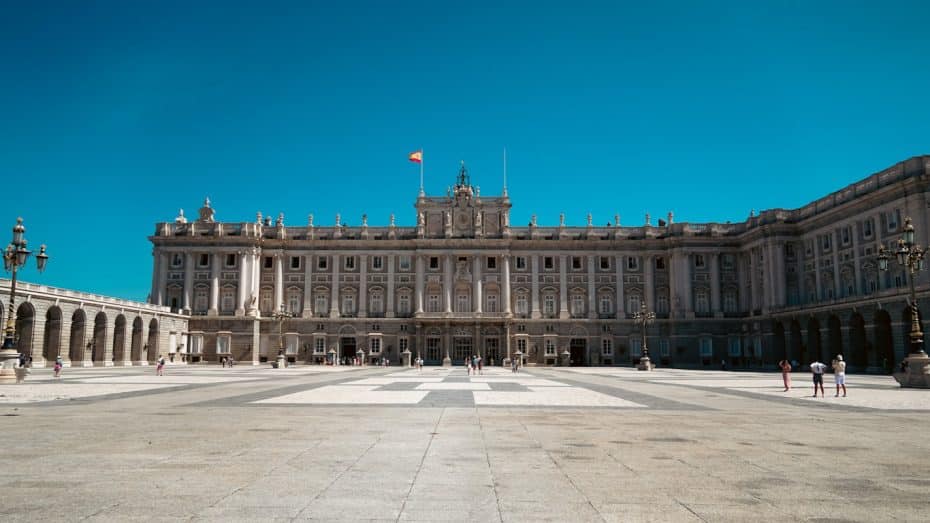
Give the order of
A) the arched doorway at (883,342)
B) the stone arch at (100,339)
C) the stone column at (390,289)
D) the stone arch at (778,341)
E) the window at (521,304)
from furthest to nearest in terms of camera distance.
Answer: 1. the window at (521,304)
2. the stone column at (390,289)
3. the stone arch at (778,341)
4. the stone arch at (100,339)
5. the arched doorway at (883,342)

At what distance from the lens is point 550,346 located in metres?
84.1

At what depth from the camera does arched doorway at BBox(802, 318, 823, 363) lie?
211ft

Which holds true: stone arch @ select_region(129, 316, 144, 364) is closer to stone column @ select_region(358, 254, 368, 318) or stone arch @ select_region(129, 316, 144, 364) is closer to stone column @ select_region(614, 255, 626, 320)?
stone column @ select_region(358, 254, 368, 318)

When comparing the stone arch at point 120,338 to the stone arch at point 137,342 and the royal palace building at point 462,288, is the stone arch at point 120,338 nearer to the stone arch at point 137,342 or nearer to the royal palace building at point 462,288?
the stone arch at point 137,342

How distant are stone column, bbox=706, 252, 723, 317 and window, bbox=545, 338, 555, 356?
1934 cm

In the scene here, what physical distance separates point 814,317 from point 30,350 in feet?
223

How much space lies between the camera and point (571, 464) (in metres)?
10.7

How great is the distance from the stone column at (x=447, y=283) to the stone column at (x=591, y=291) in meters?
17.3

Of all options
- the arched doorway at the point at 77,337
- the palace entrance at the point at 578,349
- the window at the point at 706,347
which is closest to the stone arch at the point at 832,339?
the window at the point at 706,347

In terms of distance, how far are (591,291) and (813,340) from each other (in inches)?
1065

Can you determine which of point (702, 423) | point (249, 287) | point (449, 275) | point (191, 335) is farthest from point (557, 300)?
point (702, 423)

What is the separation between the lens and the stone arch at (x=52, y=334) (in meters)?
58.1

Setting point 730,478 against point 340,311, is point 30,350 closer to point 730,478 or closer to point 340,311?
point 340,311

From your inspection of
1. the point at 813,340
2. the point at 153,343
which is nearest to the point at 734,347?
the point at 813,340
